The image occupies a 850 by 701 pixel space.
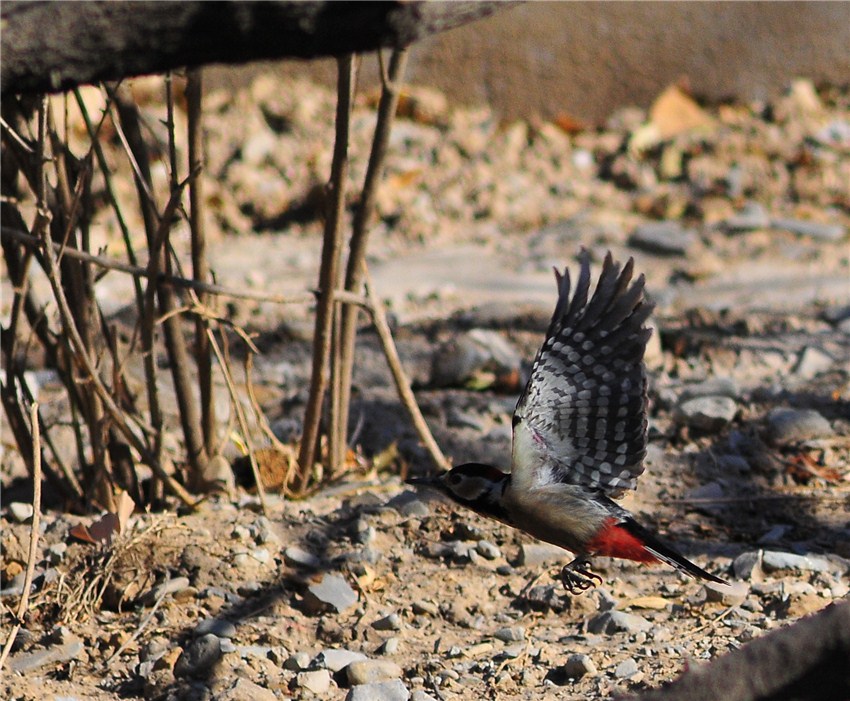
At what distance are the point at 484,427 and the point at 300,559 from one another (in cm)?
123

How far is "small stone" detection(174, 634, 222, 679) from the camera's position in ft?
10.5

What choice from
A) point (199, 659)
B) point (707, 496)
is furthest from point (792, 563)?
point (199, 659)

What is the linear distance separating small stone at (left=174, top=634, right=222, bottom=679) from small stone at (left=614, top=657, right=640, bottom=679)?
104 cm

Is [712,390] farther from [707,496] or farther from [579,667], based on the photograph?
[579,667]

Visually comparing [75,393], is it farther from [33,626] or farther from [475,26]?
[475,26]

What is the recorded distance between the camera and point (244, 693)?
3.03 metres

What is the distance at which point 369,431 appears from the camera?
4.67 m

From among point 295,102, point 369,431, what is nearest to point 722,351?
point 369,431

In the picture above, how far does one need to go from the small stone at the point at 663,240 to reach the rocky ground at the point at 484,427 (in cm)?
2

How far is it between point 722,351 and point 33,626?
3267 millimetres

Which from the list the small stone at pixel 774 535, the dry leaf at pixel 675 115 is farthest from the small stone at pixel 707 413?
the dry leaf at pixel 675 115

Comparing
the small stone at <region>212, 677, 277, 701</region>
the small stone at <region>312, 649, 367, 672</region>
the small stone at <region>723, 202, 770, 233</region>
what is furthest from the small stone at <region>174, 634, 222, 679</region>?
the small stone at <region>723, 202, 770, 233</region>

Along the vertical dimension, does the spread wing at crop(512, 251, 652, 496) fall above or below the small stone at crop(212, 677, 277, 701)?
above

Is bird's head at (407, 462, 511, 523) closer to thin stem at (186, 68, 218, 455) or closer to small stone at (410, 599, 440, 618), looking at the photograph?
small stone at (410, 599, 440, 618)
